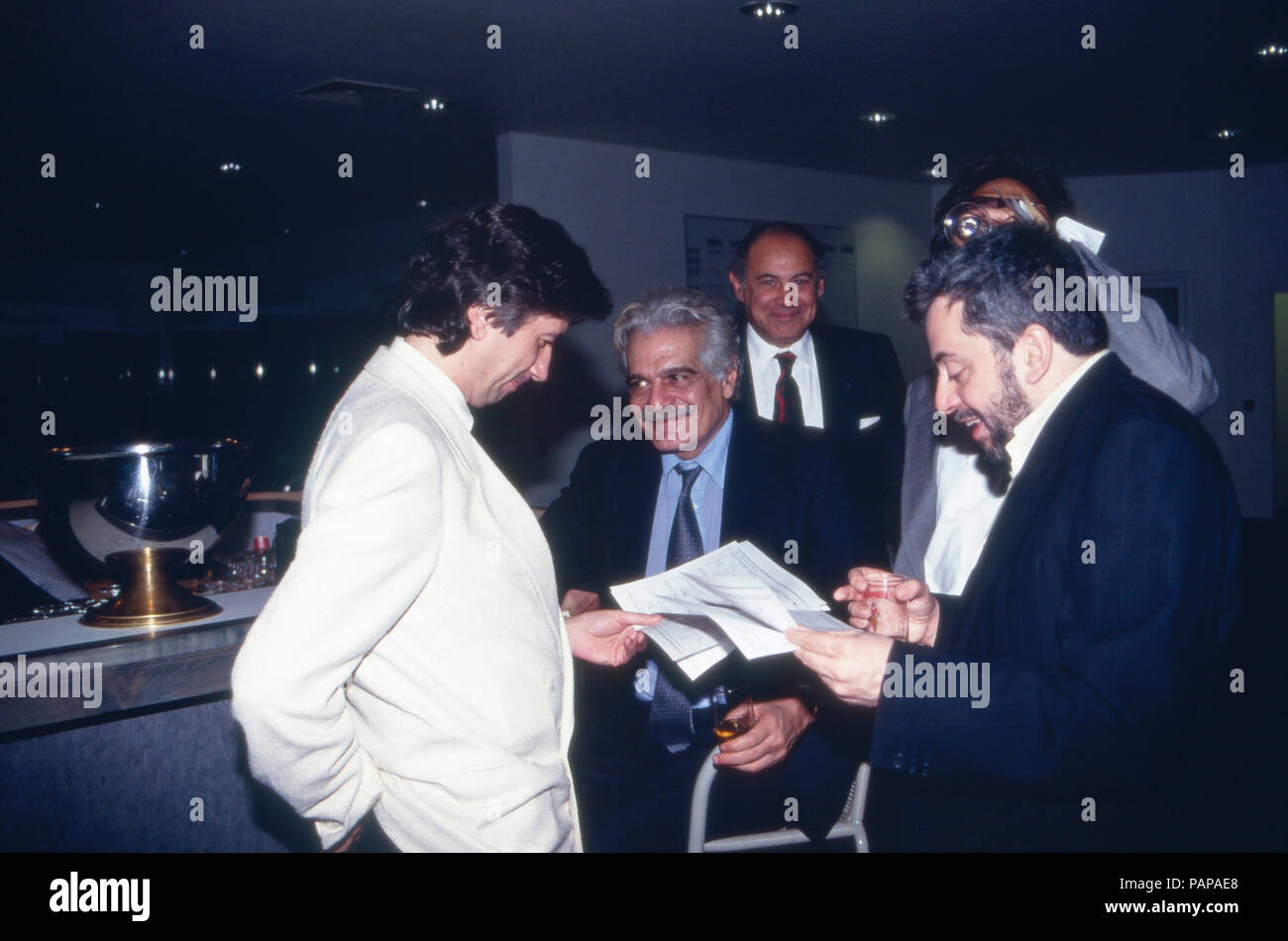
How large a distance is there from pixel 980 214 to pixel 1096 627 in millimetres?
1094

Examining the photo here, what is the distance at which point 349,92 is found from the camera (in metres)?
4.88

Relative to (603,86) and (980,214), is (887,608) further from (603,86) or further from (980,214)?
(603,86)

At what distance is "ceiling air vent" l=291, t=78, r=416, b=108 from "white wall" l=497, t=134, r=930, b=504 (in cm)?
106

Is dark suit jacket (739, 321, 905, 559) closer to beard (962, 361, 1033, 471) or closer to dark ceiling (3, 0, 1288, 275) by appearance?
beard (962, 361, 1033, 471)

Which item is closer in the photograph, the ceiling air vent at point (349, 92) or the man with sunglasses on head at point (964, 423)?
the man with sunglasses on head at point (964, 423)

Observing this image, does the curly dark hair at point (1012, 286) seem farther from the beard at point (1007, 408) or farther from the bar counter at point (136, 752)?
the bar counter at point (136, 752)

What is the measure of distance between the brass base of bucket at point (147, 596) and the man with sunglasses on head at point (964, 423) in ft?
4.88

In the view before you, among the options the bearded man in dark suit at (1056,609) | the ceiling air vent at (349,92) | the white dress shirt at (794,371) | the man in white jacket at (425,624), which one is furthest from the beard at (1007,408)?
the ceiling air vent at (349,92)

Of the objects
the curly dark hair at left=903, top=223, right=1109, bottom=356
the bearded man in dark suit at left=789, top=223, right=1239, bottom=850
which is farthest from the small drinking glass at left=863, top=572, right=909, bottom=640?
the curly dark hair at left=903, top=223, right=1109, bottom=356

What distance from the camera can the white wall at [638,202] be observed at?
601 centimetres

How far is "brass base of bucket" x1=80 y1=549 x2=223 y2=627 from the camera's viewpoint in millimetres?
1700

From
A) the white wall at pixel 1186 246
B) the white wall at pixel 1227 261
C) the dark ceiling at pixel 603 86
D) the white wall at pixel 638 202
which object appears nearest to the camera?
the dark ceiling at pixel 603 86
